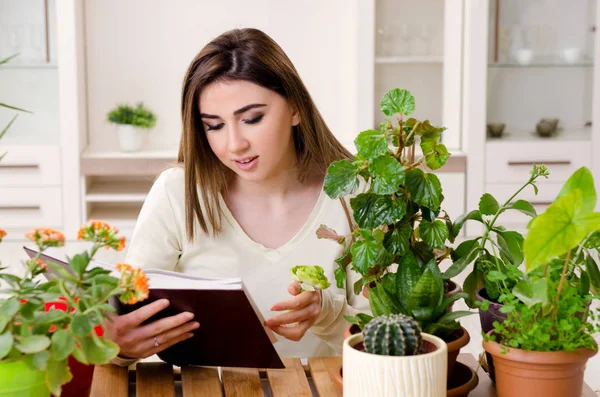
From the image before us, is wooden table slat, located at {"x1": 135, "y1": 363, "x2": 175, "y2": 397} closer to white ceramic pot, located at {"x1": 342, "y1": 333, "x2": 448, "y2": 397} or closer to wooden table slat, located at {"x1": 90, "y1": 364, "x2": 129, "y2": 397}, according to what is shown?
wooden table slat, located at {"x1": 90, "y1": 364, "x2": 129, "y2": 397}

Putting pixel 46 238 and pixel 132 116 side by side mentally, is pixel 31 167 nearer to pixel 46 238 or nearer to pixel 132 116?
pixel 132 116

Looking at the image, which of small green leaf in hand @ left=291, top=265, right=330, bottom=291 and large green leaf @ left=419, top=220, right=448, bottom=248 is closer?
large green leaf @ left=419, top=220, right=448, bottom=248

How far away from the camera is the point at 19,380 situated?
1165 millimetres

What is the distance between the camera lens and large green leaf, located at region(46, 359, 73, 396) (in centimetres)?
111

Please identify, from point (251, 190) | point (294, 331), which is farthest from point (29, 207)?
point (294, 331)

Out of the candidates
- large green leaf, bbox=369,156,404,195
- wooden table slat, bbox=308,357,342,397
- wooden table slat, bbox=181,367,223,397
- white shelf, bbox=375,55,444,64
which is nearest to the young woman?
wooden table slat, bbox=308,357,342,397

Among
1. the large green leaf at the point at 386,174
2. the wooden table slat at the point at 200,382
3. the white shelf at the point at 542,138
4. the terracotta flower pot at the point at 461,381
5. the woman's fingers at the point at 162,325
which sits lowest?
the wooden table slat at the point at 200,382

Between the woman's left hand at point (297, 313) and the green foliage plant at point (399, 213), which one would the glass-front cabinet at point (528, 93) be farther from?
the green foliage plant at point (399, 213)

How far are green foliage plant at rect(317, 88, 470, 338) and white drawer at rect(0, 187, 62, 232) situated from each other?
307cm

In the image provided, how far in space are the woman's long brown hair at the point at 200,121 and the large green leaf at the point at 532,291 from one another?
35.8 inches

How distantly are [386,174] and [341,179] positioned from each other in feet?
0.26

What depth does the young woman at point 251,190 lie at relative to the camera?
193cm

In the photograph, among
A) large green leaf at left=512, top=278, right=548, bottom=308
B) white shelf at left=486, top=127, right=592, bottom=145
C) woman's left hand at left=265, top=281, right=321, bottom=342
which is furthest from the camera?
white shelf at left=486, top=127, right=592, bottom=145

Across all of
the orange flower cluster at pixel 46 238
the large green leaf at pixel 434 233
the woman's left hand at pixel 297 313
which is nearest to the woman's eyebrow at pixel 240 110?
the woman's left hand at pixel 297 313
